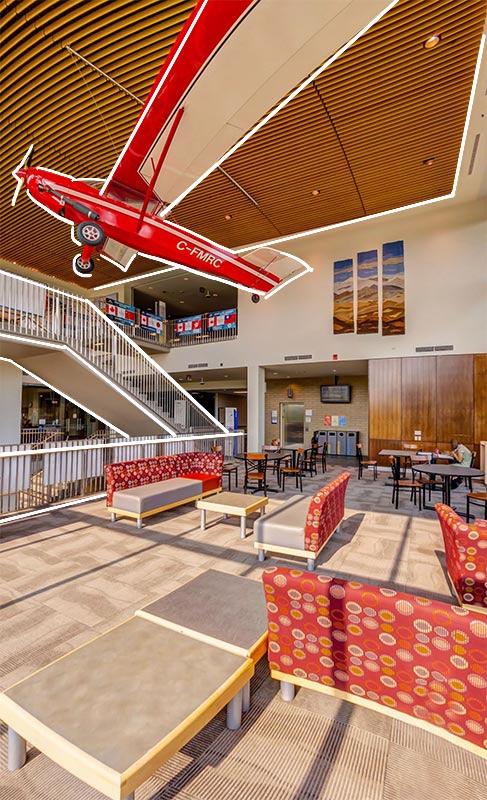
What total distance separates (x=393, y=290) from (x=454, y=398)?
369 centimetres

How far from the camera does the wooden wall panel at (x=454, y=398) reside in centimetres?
1025

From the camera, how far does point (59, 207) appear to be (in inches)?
193

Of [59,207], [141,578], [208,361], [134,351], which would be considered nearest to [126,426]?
[134,351]

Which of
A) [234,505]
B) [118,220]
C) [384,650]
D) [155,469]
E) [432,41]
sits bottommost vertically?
[234,505]

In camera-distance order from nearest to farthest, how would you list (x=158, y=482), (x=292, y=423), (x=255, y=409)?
1. (x=158, y=482)
2. (x=255, y=409)
3. (x=292, y=423)

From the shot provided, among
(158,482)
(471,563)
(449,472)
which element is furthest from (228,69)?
(449,472)

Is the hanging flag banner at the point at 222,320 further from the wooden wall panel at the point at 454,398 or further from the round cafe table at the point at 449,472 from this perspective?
the round cafe table at the point at 449,472

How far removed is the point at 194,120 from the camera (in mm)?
3672

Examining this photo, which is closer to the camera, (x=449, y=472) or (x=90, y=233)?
(x=90, y=233)

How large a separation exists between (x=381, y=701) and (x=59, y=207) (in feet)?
19.5

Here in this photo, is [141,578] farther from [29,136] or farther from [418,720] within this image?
[29,136]

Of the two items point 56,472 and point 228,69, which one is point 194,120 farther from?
point 56,472

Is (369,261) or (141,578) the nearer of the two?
(141,578)

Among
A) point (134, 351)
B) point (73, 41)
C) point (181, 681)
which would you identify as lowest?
point (181, 681)
